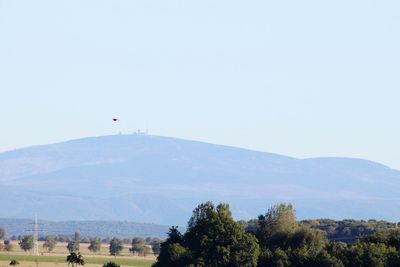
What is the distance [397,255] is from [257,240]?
13.5m

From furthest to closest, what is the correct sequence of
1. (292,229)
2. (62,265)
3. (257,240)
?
(62,265)
(292,229)
(257,240)

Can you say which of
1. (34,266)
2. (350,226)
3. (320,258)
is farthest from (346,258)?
(350,226)

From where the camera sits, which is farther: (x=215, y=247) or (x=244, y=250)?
(x=215, y=247)

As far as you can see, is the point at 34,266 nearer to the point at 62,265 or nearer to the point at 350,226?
the point at 62,265

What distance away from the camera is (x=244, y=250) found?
117m

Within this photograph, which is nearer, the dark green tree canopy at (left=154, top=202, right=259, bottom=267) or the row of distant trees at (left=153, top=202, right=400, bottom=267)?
the row of distant trees at (left=153, top=202, right=400, bottom=267)

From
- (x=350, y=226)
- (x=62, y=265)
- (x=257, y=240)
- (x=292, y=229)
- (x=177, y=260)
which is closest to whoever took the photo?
(x=177, y=260)

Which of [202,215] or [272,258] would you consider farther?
[202,215]

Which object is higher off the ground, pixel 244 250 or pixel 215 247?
pixel 215 247

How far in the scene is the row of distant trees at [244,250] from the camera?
377 feet

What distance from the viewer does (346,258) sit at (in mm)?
116312

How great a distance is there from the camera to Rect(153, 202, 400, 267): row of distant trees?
115000mm

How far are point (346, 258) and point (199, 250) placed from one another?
40.4 ft

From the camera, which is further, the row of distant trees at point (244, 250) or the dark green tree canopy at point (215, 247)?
the dark green tree canopy at point (215, 247)
